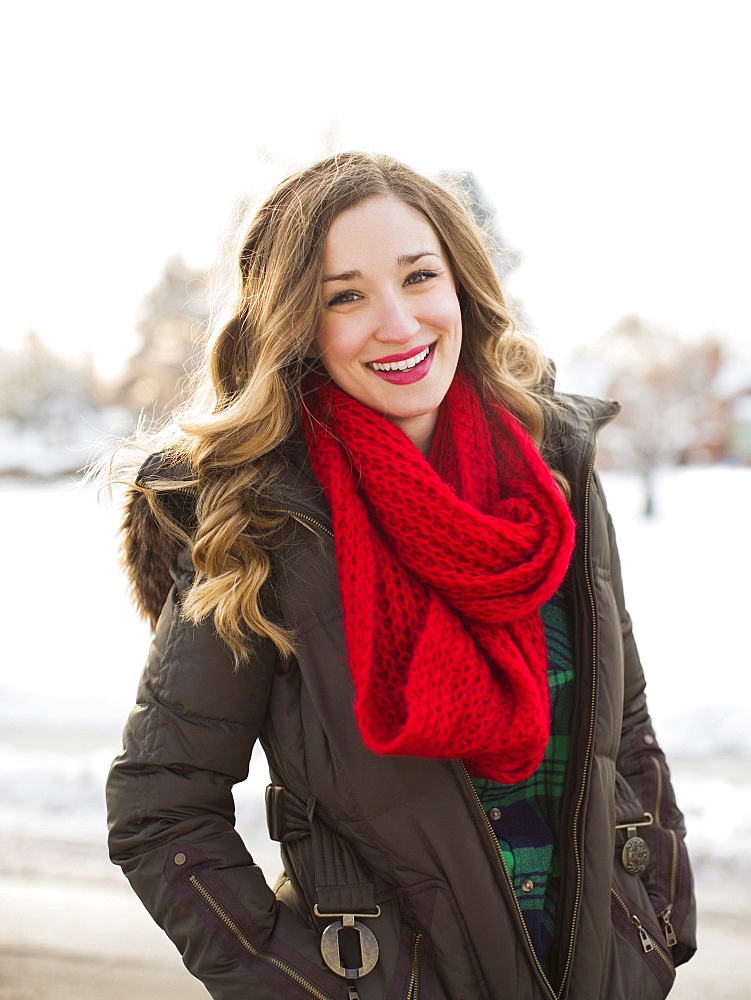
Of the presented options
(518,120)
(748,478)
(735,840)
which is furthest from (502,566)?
(518,120)

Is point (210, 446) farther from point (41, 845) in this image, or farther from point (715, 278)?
point (715, 278)

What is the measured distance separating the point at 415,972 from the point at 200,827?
41 cm

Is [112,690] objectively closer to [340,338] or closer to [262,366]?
[262,366]

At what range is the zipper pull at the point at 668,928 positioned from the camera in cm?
149

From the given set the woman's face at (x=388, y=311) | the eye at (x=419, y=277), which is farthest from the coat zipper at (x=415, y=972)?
the eye at (x=419, y=277)

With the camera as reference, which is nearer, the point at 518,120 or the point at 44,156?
the point at 518,120

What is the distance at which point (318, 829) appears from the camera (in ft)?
4.27

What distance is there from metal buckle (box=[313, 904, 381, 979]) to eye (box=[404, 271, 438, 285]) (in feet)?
3.44

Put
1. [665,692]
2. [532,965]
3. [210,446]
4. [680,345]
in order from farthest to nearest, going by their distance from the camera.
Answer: [680,345] → [665,692] → [210,446] → [532,965]

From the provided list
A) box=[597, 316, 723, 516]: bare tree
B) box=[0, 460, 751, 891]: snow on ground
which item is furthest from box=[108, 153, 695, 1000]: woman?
box=[597, 316, 723, 516]: bare tree

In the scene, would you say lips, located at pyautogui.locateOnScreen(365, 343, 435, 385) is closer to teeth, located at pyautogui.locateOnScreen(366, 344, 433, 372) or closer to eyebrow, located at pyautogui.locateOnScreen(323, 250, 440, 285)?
teeth, located at pyautogui.locateOnScreen(366, 344, 433, 372)

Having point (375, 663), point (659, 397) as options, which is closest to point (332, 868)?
point (375, 663)

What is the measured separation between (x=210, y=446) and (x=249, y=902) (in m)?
0.76

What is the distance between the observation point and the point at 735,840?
8.43 feet
